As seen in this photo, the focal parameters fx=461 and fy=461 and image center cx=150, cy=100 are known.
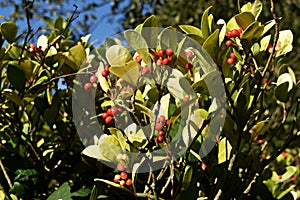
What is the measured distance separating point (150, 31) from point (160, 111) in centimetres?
18

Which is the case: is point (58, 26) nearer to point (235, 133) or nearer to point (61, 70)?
point (61, 70)

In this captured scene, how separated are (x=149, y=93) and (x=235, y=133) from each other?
0.72 ft

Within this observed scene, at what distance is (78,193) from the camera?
112 centimetres

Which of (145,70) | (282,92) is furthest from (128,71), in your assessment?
(282,92)

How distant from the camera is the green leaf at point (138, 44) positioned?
96 centimetres

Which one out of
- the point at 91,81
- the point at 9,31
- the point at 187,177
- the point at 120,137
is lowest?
the point at 187,177

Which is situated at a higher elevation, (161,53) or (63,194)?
(161,53)

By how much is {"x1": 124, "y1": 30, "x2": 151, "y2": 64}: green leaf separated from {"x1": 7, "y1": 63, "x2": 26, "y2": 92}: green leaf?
17.1 inches

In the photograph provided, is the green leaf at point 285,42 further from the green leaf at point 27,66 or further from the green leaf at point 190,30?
the green leaf at point 27,66

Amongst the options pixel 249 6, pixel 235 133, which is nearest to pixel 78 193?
pixel 235 133

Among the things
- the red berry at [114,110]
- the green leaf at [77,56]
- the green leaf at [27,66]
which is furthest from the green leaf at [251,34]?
the green leaf at [27,66]

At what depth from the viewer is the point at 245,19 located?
1008mm

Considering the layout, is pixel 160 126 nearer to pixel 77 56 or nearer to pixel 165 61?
pixel 165 61

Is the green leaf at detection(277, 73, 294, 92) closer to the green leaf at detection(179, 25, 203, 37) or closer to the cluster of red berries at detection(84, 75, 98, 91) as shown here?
the green leaf at detection(179, 25, 203, 37)
